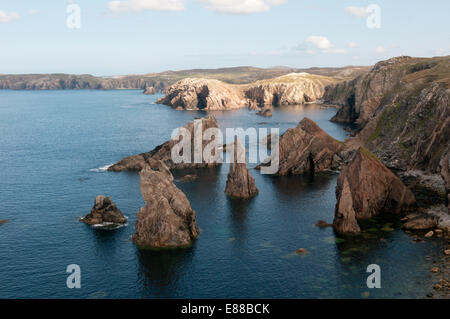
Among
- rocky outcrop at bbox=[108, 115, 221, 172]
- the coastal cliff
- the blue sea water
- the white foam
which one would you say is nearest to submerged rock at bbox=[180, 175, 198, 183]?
rocky outcrop at bbox=[108, 115, 221, 172]

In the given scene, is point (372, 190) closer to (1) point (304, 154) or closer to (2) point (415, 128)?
(1) point (304, 154)

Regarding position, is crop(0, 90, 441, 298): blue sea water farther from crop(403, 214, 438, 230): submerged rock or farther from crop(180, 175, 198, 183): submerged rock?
crop(180, 175, 198, 183): submerged rock

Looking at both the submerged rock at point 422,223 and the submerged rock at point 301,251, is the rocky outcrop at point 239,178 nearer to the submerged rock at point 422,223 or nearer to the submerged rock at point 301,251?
the submerged rock at point 301,251

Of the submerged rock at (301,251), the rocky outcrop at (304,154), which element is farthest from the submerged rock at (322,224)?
the rocky outcrop at (304,154)

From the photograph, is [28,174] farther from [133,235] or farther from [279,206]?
[279,206]

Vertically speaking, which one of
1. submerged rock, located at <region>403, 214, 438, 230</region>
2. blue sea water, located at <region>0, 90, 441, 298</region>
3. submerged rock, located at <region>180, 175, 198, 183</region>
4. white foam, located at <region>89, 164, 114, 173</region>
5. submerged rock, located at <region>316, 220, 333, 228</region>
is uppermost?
white foam, located at <region>89, 164, 114, 173</region>

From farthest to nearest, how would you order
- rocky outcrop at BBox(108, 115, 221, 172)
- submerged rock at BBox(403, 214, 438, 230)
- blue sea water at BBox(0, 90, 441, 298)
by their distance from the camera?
rocky outcrop at BBox(108, 115, 221, 172) < submerged rock at BBox(403, 214, 438, 230) < blue sea water at BBox(0, 90, 441, 298)
